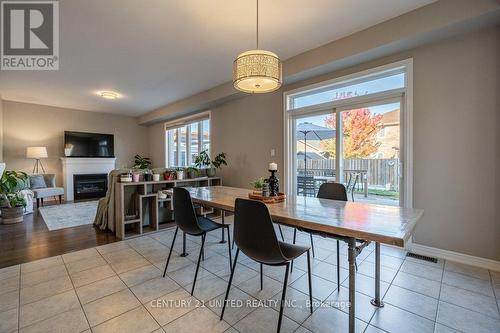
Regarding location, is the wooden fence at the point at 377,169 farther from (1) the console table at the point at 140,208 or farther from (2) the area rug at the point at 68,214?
(2) the area rug at the point at 68,214

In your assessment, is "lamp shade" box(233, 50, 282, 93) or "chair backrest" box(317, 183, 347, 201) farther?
"chair backrest" box(317, 183, 347, 201)

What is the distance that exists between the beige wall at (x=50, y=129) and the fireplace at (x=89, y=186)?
586mm

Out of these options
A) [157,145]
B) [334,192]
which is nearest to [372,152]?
[334,192]

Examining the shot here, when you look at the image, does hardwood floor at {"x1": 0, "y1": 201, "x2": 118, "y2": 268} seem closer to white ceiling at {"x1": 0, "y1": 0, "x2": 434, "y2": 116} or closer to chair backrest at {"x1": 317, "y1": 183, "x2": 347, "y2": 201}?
white ceiling at {"x1": 0, "y1": 0, "x2": 434, "y2": 116}

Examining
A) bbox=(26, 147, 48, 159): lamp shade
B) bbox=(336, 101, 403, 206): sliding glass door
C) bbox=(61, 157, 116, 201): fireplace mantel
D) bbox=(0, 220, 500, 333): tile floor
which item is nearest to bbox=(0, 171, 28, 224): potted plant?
bbox=(26, 147, 48, 159): lamp shade

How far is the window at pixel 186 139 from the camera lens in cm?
591

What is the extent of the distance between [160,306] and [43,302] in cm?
93

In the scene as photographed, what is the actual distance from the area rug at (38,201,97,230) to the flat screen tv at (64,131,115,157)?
157 centimetres

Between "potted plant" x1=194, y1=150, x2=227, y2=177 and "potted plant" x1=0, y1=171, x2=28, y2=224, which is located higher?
"potted plant" x1=194, y1=150, x2=227, y2=177

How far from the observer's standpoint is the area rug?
3.99 m

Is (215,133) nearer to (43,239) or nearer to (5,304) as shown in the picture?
(43,239)

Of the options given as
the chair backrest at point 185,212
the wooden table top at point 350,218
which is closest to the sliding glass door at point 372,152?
the wooden table top at point 350,218

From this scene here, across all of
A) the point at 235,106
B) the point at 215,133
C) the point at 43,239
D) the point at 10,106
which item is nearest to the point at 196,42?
the point at 235,106

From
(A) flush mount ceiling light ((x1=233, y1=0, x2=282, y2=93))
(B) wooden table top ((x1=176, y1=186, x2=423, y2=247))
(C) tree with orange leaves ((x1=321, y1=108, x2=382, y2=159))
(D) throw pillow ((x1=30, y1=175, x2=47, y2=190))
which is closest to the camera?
(B) wooden table top ((x1=176, y1=186, x2=423, y2=247))
